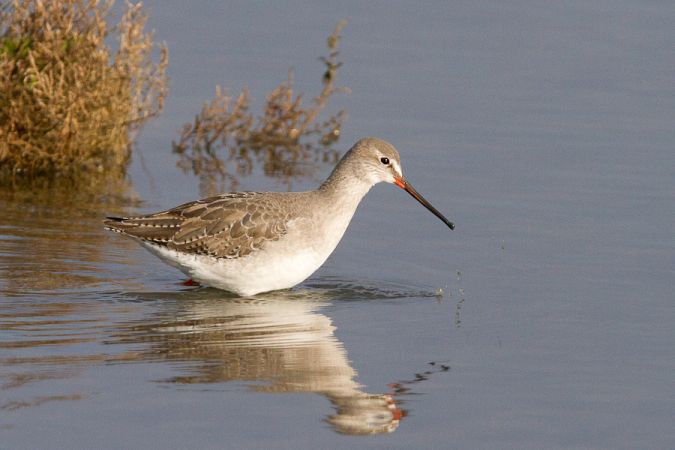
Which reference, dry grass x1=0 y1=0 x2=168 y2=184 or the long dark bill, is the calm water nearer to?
the long dark bill

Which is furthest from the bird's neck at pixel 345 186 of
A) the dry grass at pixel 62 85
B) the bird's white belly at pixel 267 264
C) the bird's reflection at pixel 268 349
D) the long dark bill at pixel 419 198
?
the dry grass at pixel 62 85

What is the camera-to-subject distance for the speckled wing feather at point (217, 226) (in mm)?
10383

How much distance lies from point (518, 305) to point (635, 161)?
3850mm

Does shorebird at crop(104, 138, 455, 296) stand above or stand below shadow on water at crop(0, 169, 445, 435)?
above

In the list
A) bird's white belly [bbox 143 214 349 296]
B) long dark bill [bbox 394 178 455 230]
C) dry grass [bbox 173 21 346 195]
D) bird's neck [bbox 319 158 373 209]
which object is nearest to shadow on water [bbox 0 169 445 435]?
bird's white belly [bbox 143 214 349 296]

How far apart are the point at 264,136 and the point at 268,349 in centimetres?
593

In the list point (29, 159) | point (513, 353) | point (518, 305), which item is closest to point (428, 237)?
point (518, 305)

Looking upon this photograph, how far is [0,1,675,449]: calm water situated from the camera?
25.2 feet

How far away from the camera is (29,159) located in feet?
43.0

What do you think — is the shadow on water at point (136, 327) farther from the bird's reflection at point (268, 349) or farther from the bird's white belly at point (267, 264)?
the bird's white belly at point (267, 264)

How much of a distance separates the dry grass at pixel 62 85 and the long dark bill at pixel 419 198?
10.9 ft

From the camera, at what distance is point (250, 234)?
1038 cm

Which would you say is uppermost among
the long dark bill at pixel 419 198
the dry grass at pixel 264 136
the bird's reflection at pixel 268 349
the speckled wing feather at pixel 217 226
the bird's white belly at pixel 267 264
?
the dry grass at pixel 264 136

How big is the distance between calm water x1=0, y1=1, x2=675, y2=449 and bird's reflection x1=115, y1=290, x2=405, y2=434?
0.08 ft
